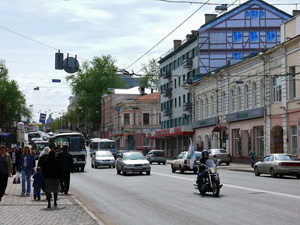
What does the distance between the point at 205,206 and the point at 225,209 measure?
3.47ft

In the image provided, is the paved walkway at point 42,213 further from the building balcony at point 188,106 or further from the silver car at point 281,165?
the building balcony at point 188,106

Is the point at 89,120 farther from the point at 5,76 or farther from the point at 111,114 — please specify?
the point at 5,76

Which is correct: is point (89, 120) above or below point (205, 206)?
above

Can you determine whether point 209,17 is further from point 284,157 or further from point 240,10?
point 284,157

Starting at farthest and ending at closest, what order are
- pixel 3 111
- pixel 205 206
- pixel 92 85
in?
pixel 92 85, pixel 3 111, pixel 205 206

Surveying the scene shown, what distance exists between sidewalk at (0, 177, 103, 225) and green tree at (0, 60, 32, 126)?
82.6 metres

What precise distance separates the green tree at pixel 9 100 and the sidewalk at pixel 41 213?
82.6m

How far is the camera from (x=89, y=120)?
123812 mm

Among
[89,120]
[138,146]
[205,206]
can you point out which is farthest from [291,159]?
[89,120]

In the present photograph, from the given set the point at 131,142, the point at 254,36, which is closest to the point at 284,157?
the point at 254,36

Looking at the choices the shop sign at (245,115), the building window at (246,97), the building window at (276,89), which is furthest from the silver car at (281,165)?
the building window at (246,97)

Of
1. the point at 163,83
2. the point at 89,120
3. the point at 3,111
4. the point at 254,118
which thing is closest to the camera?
the point at 254,118

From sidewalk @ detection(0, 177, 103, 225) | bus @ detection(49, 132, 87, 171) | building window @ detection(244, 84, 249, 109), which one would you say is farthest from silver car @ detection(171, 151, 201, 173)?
sidewalk @ detection(0, 177, 103, 225)

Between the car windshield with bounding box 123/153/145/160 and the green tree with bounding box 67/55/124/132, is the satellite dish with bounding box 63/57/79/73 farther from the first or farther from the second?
the green tree with bounding box 67/55/124/132
